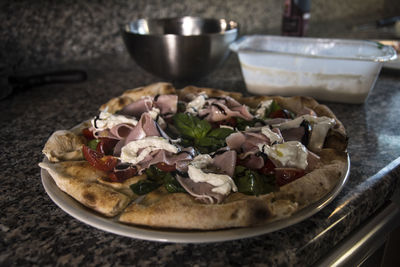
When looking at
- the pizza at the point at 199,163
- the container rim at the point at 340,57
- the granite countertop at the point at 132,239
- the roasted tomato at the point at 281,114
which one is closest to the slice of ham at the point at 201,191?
the pizza at the point at 199,163

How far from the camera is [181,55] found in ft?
5.89

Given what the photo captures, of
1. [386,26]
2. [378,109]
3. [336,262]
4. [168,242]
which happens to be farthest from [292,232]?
[386,26]

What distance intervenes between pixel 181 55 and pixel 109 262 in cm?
122

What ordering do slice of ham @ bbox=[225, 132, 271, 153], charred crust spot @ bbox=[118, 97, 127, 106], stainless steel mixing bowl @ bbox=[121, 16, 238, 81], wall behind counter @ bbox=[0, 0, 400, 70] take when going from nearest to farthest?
slice of ham @ bbox=[225, 132, 271, 153] → charred crust spot @ bbox=[118, 97, 127, 106] → stainless steel mixing bowl @ bbox=[121, 16, 238, 81] → wall behind counter @ bbox=[0, 0, 400, 70]

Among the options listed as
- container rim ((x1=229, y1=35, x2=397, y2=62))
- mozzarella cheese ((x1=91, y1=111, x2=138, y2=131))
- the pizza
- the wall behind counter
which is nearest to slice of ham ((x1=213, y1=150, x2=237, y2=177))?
the pizza

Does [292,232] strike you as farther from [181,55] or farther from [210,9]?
[210,9]

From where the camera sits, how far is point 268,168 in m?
1.01

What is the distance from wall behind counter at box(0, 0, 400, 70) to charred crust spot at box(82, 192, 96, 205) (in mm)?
1180

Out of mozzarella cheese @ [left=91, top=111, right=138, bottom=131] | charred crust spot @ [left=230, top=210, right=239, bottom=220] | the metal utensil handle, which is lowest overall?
the metal utensil handle

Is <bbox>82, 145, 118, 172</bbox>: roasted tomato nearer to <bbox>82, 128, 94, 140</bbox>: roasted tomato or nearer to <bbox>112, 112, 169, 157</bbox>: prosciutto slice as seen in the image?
<bbox>112, 112, 169, 157</bbox>: prosciutto slice

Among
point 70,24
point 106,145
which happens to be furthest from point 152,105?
point 70,24

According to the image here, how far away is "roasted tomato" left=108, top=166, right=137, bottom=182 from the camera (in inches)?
39.4

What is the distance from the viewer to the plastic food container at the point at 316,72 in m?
1.60

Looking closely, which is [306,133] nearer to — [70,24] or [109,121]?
[109,121]
